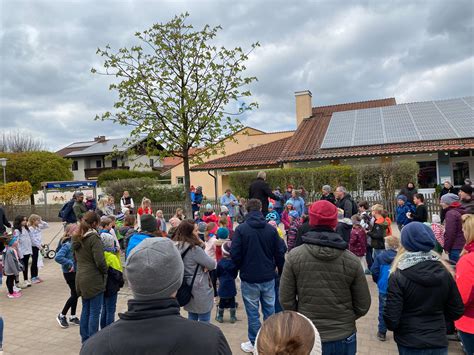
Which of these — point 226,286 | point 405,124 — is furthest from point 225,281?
point 405,124

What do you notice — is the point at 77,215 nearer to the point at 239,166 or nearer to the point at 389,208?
the point at 389,208

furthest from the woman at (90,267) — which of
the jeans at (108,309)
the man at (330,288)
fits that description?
the man at (330,288)

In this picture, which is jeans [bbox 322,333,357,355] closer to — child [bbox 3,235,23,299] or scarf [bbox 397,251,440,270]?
scarf [bbox 397,251,440,270]

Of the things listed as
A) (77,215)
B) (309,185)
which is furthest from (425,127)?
(77,215)

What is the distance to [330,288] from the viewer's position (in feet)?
9.52

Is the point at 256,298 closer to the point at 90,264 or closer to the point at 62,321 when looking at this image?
the point at 90,264

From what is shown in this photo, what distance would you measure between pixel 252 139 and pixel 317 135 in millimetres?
7692

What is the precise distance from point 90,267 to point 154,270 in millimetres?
3400

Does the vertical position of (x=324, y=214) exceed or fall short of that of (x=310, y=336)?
it exceeds it

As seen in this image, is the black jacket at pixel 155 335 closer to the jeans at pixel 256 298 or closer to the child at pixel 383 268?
the jeans at pixel 256 298

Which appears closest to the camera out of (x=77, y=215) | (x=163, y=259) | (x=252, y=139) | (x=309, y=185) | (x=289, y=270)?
(x=163, y=259)

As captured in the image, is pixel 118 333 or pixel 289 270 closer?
pixel 118 333

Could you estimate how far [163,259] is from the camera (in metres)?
1.72

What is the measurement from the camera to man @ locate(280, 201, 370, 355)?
9.52ft
